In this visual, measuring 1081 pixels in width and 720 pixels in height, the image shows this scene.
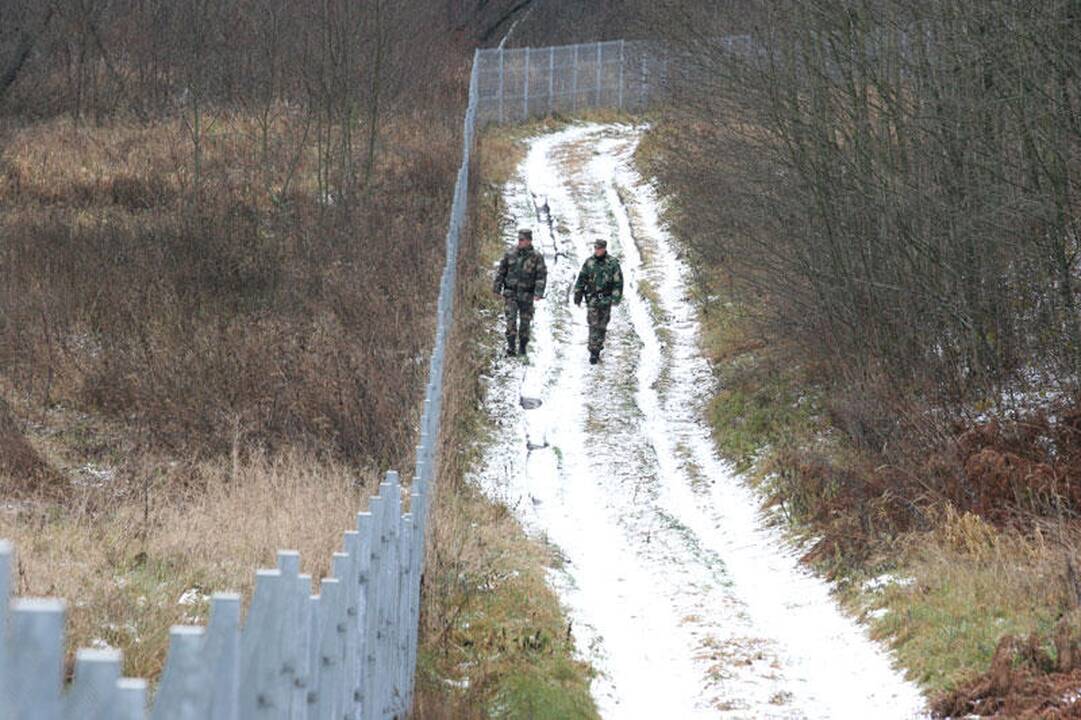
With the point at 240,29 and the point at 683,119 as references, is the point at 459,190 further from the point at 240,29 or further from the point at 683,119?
the point at 240,29

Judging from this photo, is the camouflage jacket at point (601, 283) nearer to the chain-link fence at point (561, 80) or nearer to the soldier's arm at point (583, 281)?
the soldier's arm at point (583, 281)

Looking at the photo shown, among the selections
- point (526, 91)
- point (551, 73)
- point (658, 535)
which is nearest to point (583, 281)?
point (658, 535)

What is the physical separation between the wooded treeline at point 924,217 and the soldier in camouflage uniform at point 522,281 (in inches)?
109

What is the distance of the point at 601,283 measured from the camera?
1722 centimetres

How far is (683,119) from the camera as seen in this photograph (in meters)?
23.1

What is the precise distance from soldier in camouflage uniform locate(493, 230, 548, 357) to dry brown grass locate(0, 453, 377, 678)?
658cm

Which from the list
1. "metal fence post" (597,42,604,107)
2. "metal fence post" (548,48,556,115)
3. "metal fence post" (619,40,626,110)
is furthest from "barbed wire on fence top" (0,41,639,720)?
"metal fence post" (619,40,626,110)

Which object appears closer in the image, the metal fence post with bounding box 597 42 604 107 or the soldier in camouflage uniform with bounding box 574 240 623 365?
the soldier in camouflage uniform with bounding box 574 240 623 365

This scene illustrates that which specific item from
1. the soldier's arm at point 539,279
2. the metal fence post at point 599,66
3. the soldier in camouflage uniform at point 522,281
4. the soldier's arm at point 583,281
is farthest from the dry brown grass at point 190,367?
the metal fence post at point 599,66

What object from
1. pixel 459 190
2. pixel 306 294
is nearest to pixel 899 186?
pixel 306 294

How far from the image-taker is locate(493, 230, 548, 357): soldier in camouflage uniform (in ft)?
56.5

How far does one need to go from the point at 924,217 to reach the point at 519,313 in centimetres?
638

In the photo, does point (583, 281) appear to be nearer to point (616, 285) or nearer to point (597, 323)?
point (616, 285)

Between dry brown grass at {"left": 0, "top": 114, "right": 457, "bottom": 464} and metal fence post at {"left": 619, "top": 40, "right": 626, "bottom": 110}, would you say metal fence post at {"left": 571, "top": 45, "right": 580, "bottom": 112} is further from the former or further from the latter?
dry brown grass at {"left": 0, "top": 114, "right": 457, "bottom": 464}
